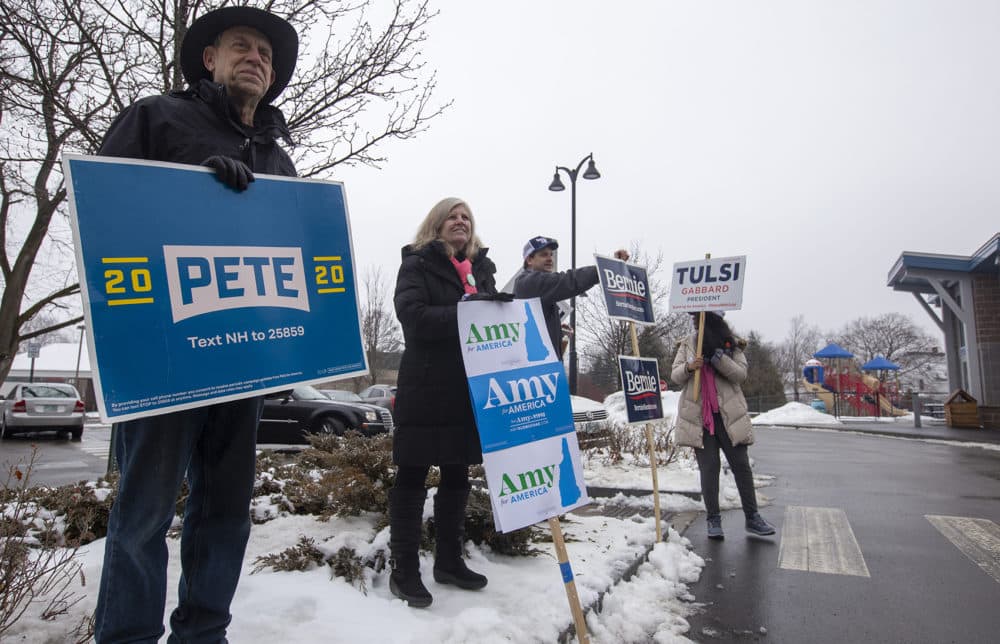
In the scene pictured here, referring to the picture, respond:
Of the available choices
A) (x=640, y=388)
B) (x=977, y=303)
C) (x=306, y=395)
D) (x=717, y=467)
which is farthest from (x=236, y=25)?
(x=977, y=303)

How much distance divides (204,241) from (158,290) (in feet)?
0.66

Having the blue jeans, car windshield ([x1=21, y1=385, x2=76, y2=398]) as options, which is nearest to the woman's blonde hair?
the blue jeans

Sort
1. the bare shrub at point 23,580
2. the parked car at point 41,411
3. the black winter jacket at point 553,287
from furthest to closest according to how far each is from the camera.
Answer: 1. the parked car at point 41,411
2. the black winter jacket at point 553,287
3. the bare shrub at point 23,580

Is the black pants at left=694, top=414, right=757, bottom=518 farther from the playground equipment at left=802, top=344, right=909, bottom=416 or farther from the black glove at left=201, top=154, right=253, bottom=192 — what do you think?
the playground equipment at left=802, top=344, right=909, bottom=416

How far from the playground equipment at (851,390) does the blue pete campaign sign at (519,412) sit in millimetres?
29559

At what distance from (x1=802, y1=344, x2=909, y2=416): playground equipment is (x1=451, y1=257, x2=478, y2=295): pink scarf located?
29584 millimetres

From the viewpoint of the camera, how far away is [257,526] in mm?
3613

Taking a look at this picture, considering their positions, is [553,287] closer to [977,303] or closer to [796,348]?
[977,303]

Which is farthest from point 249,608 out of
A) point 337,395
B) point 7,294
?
point 337,395

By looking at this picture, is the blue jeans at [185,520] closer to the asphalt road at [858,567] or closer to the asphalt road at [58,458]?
the asphalt road at [858,567]

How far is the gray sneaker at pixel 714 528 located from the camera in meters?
4.86

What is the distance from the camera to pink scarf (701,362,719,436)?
16.8ft

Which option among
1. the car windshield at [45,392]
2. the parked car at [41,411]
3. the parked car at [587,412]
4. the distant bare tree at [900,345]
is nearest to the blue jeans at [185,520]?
the parked car at [587,412]

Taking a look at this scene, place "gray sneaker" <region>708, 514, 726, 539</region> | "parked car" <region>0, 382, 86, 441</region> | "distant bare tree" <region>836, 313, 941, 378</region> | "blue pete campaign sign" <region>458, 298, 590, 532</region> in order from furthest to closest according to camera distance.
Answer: "distant bare tree" <region>836, 313, 941, 378</region>, "parked car" <region>0, 382, 86, 441</region>, "gray sneaker" <region>708, 514, 726, 539</region>, "blue pete campaign sign" <region>458, 298, 590, 532</region>
